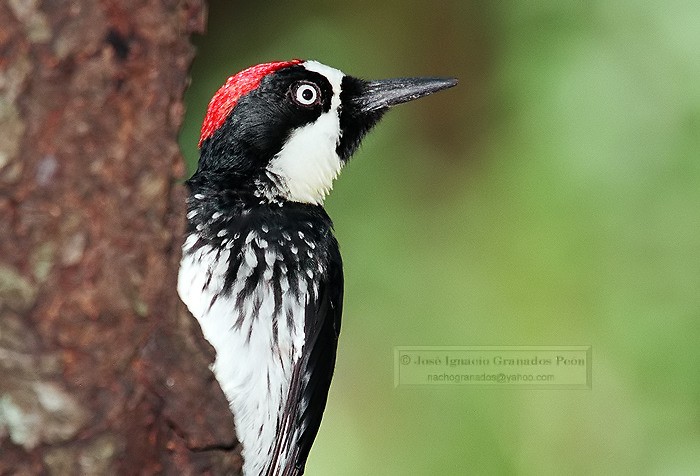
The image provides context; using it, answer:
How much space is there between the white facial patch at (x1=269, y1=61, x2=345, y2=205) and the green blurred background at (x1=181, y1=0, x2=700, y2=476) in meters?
1.66

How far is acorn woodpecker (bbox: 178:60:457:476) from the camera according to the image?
2.65 metres

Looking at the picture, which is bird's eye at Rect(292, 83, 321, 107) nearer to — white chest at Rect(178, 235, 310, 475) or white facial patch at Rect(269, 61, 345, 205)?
white facial patch at Rect(269, 61, 345, 205)

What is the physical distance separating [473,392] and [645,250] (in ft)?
4.12

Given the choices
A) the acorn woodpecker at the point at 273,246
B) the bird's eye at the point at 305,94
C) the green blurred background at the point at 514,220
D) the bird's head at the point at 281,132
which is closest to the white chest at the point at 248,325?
the acorn woodpecker at the point at 273,246

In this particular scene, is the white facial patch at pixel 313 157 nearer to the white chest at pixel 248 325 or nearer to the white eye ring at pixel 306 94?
the white eye ring at pixel 306 94

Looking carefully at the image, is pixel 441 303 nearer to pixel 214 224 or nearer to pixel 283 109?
pixel 283 109

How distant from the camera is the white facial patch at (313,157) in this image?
10.1 feet

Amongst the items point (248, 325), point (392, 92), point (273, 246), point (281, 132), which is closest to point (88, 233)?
point (248, 325)

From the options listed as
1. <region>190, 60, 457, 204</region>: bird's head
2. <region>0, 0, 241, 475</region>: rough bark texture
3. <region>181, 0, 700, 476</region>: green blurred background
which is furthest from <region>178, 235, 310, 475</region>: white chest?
<region>181, 0, 700, 476</region>: green blurred background

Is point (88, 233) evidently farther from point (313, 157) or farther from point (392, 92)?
point (392, 92)

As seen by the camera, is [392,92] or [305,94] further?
[392,92]

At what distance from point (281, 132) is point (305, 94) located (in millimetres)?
181

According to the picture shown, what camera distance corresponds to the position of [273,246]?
277 centimetres

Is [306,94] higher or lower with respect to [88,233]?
higher
